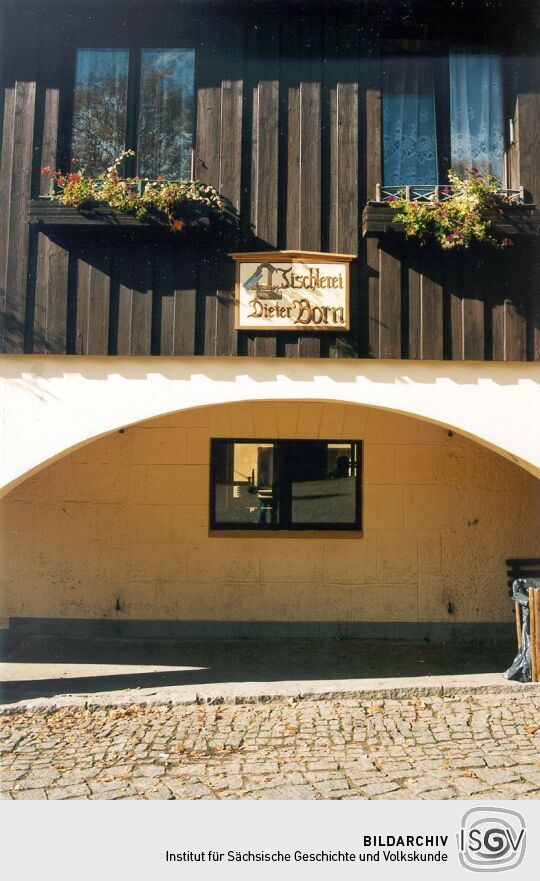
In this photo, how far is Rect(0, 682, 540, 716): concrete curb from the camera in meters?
5.59

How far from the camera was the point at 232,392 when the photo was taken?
18.1 ft

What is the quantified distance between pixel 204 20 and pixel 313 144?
4.98ft

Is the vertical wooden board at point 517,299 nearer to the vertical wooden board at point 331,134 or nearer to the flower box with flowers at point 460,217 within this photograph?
the flower box with flowers at point 460,217

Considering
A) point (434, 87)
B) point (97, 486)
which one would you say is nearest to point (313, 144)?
point (434, 87)

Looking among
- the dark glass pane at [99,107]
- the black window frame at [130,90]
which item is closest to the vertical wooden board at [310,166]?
the black window frame at [130,90]

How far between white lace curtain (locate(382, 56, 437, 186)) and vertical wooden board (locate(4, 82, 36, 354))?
3.18 metres

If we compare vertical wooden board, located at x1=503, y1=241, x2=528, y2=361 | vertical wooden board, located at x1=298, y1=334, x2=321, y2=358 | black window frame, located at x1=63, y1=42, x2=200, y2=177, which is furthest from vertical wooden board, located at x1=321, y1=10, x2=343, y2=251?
vertical wooden board, located at x1=503, y1=241, x2=528, y2=361

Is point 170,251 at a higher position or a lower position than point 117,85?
lower

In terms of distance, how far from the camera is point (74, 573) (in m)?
7.62

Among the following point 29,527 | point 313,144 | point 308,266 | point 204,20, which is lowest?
point 29,527
